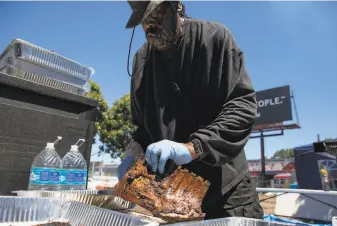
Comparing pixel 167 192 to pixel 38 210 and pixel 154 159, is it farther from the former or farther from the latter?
pixel 38 210

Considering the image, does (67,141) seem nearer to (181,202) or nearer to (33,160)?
(33,160)

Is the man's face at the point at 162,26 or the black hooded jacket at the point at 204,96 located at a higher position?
the man's face at the point at 162,26

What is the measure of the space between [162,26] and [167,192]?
0.94 meters

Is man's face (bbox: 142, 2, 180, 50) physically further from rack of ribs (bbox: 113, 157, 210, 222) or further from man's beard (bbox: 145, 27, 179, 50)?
rack of ribs (bbox: 113, 157, 210, 222)

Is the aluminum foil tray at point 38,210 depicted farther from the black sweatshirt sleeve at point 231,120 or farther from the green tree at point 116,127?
the green tree at point 116,127

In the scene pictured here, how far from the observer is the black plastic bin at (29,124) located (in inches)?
75.6

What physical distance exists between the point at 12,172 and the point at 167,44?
4.93 feet

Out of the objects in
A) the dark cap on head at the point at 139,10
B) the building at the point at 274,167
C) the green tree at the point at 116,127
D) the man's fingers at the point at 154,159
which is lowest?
the building at the point at 274,167

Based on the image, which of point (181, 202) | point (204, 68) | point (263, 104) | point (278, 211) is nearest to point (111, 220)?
point (181, 202)

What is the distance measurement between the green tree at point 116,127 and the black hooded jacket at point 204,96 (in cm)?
1754

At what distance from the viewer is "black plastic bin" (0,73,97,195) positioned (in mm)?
1920

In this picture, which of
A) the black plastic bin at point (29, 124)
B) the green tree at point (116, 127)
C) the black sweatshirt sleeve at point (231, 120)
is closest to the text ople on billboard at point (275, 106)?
the green tree at point (116, 127)

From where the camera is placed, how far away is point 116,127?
63.5 feet

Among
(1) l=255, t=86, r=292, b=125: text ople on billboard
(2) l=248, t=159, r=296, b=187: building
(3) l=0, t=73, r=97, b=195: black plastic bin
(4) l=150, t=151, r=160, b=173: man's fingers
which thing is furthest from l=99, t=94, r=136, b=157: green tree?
(2) l=248, t=159, r=296, b=187: building
